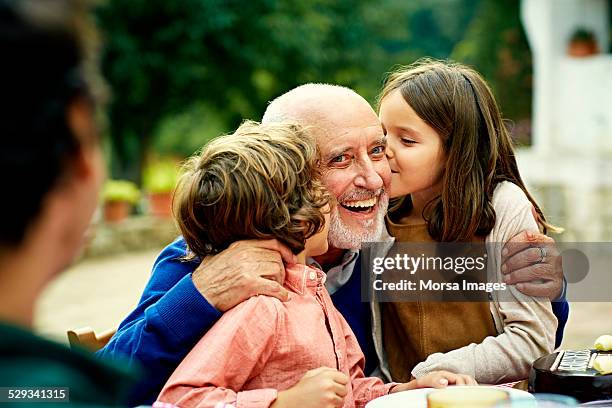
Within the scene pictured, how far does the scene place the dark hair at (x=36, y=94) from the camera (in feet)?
2.39

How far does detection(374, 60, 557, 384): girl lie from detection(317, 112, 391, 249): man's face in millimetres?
52

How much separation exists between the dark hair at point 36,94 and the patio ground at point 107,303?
5.86m

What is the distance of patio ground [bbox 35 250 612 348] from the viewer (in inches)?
295

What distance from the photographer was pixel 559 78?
1124 cm

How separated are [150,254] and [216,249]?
1059cm

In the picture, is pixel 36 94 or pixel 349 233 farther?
pixel 349 233

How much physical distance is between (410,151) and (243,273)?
77 centimetres

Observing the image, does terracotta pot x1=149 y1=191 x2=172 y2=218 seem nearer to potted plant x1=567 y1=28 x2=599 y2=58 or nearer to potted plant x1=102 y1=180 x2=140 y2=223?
potted plant x1=102 y1=180 x2=140 y2=223

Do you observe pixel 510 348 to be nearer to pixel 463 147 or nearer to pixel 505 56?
pixel 463 147

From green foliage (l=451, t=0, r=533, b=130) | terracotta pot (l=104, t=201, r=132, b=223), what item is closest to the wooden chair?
terracotta pot (l=104, t=201, r=132, b=223)

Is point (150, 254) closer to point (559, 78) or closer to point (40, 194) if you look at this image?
point (559, 78)

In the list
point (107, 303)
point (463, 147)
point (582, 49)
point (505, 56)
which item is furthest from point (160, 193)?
point (463, 147)

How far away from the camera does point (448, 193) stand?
2.39 m

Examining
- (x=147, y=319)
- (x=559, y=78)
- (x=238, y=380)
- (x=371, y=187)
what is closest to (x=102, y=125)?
(x=238, y=380)
